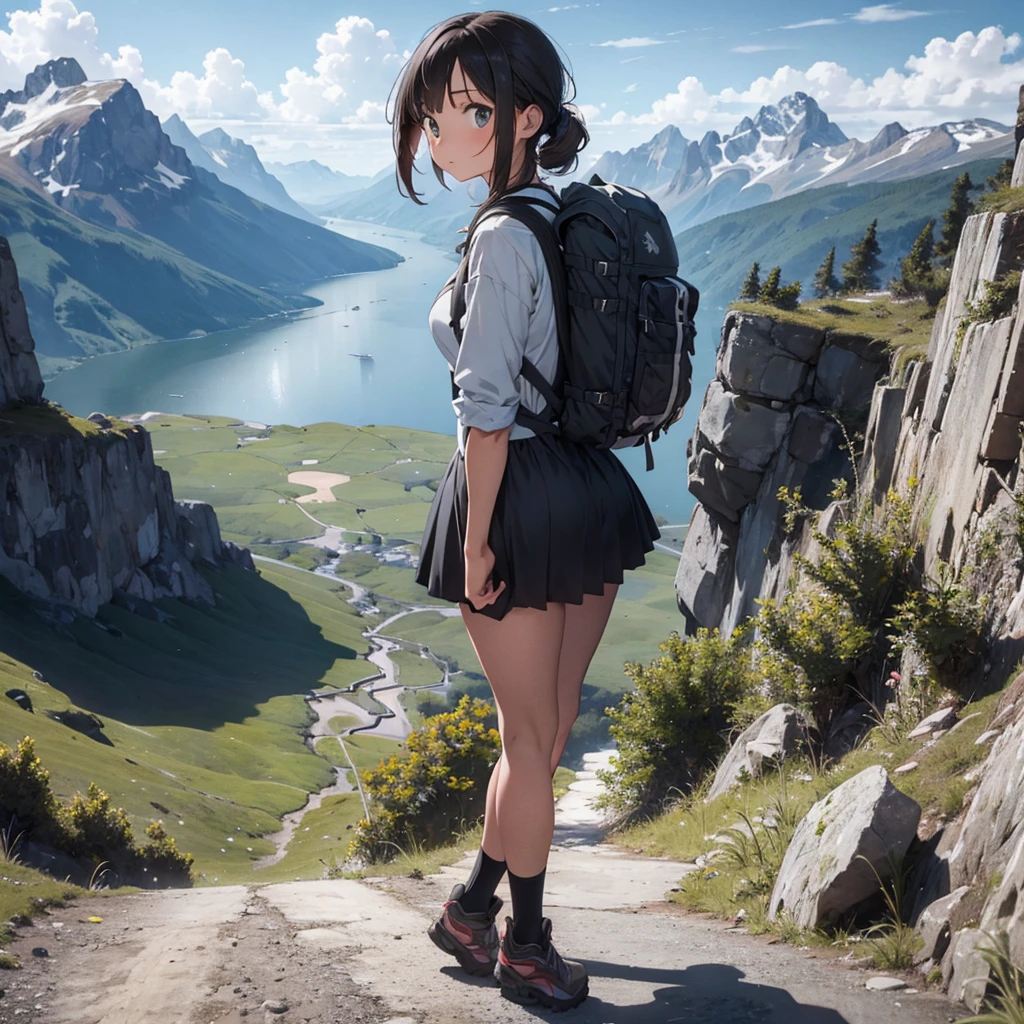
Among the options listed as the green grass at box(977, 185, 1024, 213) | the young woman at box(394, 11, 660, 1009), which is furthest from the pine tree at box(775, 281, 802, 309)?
the young woman at box(394, 11, 660, 1009)

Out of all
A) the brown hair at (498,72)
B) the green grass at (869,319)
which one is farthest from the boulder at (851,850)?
the green grass at (869,319)

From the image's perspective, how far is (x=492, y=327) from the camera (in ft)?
13.6

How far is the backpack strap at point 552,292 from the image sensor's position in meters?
4.21

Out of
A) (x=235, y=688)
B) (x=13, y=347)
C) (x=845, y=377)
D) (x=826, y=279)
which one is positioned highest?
(x=826, y=279)

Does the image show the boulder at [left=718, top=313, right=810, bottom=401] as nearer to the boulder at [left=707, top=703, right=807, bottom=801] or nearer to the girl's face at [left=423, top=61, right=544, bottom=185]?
the boulder at [left=707, top=703, right=807, bottom=801]

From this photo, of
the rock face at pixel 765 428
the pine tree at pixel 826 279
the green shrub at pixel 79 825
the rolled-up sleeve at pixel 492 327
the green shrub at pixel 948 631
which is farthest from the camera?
the pine tree at pixel 826 279

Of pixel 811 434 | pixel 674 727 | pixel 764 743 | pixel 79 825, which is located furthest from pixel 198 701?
pixel 764 743

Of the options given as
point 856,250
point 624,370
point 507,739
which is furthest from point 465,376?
point 856,250

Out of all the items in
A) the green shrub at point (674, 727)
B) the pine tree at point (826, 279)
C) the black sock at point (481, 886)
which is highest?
the pine tree at point (826, 279)

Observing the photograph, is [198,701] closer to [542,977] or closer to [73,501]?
[73,501]

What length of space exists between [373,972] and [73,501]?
335 feet

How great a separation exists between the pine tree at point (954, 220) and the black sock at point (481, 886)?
58.3m

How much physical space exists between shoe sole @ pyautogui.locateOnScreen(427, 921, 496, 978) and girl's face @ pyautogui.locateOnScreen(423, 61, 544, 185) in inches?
151

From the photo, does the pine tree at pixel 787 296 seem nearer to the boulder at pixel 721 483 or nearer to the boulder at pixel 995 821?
the boulder at pixel 721 483
